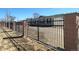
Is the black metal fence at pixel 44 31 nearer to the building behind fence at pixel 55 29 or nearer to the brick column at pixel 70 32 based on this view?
the building behind fence at pixel 55 29

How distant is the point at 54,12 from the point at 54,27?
1.43 ft

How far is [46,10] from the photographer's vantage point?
3.86 metres

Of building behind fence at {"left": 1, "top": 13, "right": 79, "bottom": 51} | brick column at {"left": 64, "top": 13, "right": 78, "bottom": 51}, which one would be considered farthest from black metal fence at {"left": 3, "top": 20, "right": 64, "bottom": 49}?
brick column at {"left": 64, "top": 13, "right": 78, "bottom": 51}

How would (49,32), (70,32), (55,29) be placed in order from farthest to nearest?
(55,29) < (49,32) < (70,32)

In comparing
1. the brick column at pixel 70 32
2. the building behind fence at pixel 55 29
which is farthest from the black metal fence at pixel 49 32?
the brick column at pixel 70 32

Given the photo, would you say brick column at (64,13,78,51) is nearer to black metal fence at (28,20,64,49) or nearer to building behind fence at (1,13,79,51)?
building behind fence at (1,13,79,51)

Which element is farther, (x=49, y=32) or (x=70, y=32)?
(x=49, y=32)

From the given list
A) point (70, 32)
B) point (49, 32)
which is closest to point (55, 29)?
point (49, 32)

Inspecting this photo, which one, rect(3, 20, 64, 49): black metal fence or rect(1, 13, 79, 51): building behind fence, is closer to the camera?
rect(1, 13, 79, 51): building behind fence

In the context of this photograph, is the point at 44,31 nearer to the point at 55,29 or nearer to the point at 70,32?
the point at 55,29

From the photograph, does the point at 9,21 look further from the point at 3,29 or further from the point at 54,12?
the point at 54,12

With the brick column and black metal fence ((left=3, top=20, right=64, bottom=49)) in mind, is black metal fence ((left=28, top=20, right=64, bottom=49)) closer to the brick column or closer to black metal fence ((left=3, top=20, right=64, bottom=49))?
black metal fence ((left=3, top=20, right=64, bottom=49))
